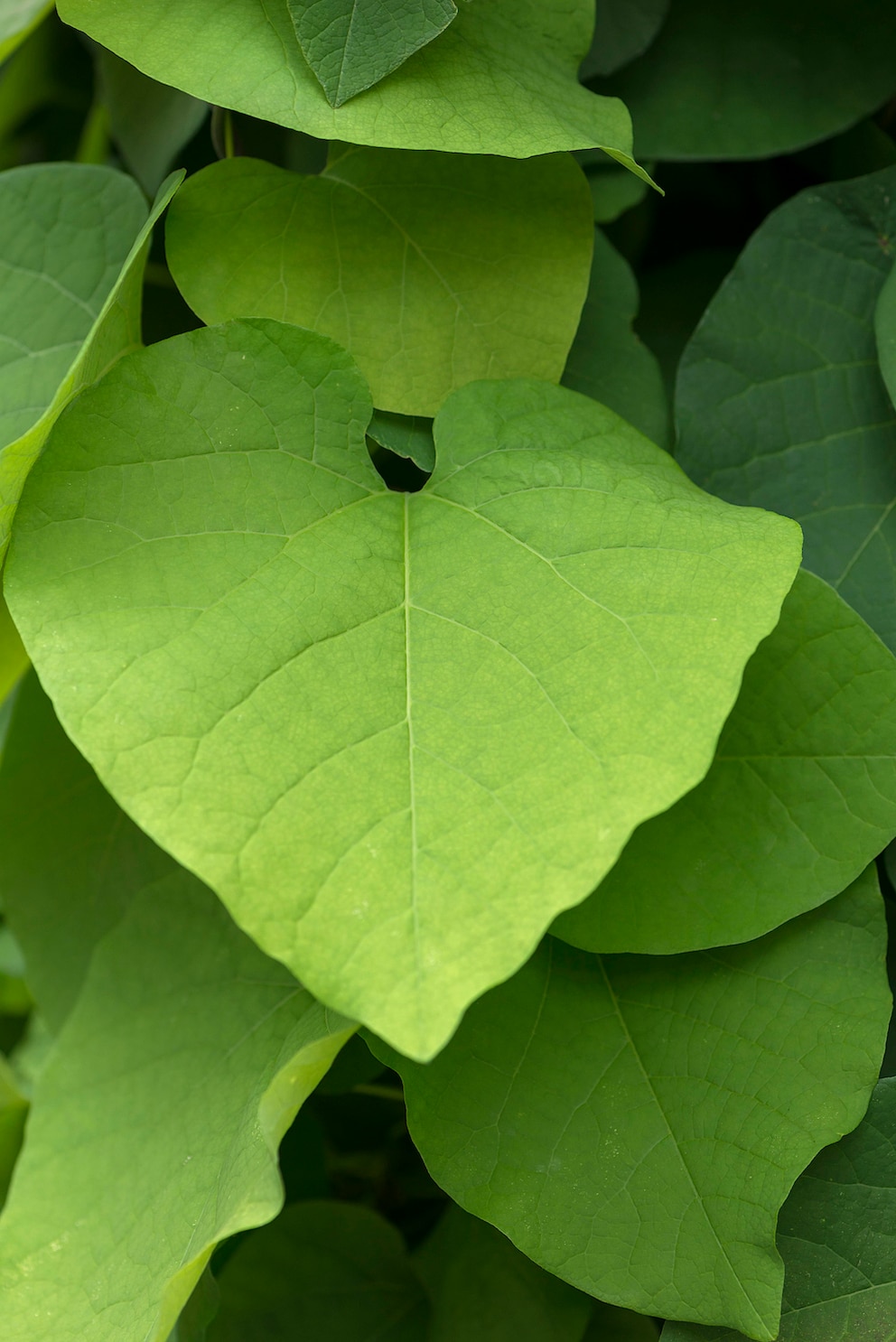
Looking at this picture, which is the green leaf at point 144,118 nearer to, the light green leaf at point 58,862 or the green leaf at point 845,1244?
the light green leaf at point 58,862

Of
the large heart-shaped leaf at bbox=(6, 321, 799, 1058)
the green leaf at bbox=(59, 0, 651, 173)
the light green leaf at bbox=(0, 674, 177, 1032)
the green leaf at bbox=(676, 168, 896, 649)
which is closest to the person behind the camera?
the large heart-shaped leaf at bbox=(6, 321, 799, 1058)

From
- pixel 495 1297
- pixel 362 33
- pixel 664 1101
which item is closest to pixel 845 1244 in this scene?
pixel 664 1101

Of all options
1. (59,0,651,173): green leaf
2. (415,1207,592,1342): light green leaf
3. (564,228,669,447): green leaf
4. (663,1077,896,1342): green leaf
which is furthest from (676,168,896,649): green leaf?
(415,1207,592,1342): light green leaf

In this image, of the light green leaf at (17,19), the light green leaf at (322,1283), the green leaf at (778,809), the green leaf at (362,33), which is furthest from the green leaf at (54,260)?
the light green leaf at (322,1283)

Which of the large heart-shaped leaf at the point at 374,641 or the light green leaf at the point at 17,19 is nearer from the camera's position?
the large heart-shaped leaf at the point at 374,641

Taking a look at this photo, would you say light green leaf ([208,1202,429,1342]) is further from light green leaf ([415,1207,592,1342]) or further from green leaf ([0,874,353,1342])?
green leaf ([0,874,353,1342])

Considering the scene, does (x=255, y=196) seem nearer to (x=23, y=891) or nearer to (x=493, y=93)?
(x=493, y=93)
